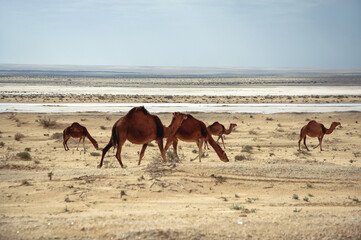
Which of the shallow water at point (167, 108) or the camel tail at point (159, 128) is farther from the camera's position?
the shallow water at point (167, 108)

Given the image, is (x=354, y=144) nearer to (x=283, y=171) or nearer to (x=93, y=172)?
(x=283, y=171)

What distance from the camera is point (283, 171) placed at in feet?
47.4

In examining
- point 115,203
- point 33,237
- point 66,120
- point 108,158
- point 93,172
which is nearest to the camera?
point 33,237

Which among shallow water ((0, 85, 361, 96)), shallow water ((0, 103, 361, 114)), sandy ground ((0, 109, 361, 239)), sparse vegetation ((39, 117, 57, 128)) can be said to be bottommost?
shallow water ((0, 85, 361, 96))

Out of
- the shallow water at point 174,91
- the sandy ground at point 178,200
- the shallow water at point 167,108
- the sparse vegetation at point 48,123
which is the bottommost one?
the shallow water at point 174,91

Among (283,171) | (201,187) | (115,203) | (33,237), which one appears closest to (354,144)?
(283,171)

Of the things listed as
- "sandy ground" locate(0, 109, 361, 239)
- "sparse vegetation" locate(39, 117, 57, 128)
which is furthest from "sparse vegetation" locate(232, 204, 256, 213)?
"sparse vegetation" locate(39, 117, 57, 128)

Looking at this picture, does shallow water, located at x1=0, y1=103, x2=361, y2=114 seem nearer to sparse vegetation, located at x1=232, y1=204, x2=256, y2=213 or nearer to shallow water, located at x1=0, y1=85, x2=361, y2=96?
shallow water, located at x1=0, y1=85, x2=361, y2=96

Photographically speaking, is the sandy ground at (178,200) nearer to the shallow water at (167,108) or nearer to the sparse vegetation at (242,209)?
the sparse vegetation at (242,209)

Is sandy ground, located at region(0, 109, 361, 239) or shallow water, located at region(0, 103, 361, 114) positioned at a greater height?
sandy ground, located at region(0, 109, 361, 239)

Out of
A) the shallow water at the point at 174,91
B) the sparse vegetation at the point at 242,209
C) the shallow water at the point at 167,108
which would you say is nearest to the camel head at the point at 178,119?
the sparse vegetation at the point at 242,209

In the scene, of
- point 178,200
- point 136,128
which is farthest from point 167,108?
point 178,200

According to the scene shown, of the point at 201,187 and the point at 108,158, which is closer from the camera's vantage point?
the point at 201,187

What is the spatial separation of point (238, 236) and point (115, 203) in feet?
11.4
